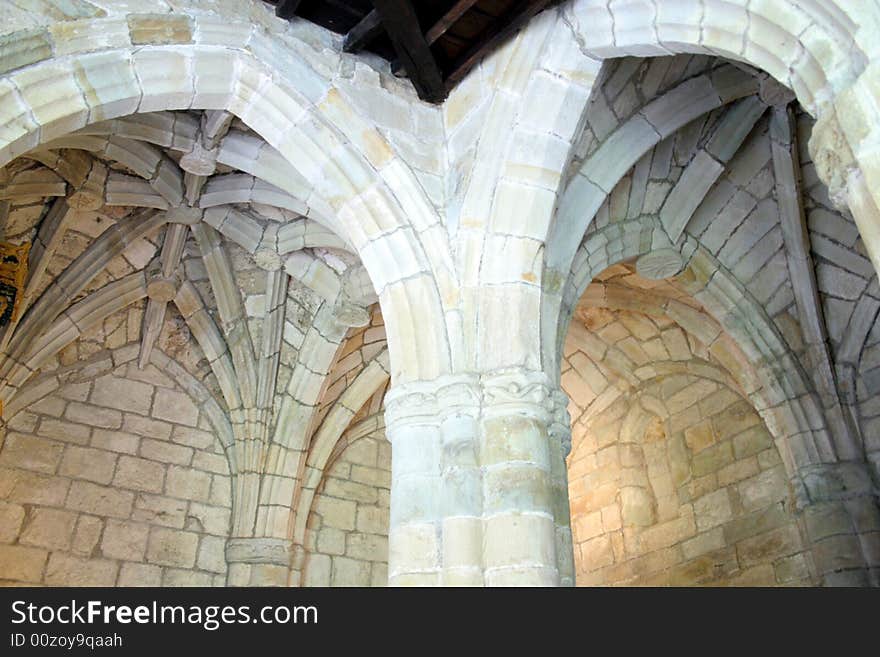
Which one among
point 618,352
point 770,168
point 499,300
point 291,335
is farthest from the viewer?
point 618,352

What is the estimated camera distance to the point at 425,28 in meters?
4.25

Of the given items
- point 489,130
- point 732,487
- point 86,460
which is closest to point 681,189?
point 489,130

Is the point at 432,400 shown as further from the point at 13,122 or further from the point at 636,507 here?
the point at 636,507

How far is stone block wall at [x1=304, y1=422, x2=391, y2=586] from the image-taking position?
23.2 ft

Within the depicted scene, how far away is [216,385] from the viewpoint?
7098 mm

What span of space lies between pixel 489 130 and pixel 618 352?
3599 mm

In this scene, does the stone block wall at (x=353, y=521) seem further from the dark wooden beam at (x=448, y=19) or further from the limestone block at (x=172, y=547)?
the dark wooden beam at (x=448, y=19)

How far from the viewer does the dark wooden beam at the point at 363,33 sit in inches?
165

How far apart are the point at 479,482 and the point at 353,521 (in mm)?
4106

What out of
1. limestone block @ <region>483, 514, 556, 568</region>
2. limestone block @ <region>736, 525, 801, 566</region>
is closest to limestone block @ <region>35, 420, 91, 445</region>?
limestone block @ <region>483, 514, 556, 568</region>

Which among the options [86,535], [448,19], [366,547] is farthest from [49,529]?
[448,19]

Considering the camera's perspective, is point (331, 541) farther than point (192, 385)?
Yes

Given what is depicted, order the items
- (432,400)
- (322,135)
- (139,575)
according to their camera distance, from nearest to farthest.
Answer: (432,400), (322,135), (139,575)
